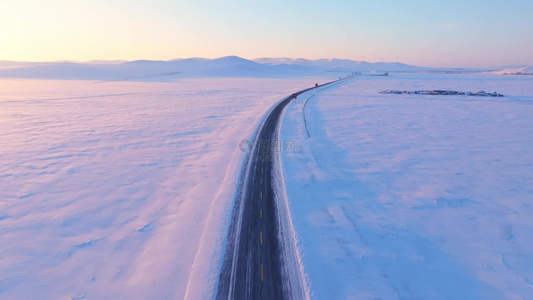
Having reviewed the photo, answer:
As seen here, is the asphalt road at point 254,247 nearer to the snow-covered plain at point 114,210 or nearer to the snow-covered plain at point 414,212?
the snow-covered plain at point 114,210

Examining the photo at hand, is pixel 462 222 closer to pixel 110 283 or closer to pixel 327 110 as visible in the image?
pixel 110 283

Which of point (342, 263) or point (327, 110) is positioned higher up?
point (327, 110)

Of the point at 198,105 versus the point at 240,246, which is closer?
the point at 240,246

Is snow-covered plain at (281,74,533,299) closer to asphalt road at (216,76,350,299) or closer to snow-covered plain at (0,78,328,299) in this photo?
asphalt road at (216,76,350,299)

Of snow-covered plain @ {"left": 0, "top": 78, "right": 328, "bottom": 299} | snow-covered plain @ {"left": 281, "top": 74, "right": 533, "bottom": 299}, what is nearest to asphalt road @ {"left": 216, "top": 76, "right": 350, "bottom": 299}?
snow-covered plain @ {"left": 0, "top": 78, "right": 328, "bottom": 299}

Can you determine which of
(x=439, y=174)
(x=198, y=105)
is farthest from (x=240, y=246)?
(x=198, y=105)

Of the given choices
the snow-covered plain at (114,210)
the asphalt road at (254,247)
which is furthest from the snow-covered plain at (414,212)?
the snow-covered plain at (114,210)
